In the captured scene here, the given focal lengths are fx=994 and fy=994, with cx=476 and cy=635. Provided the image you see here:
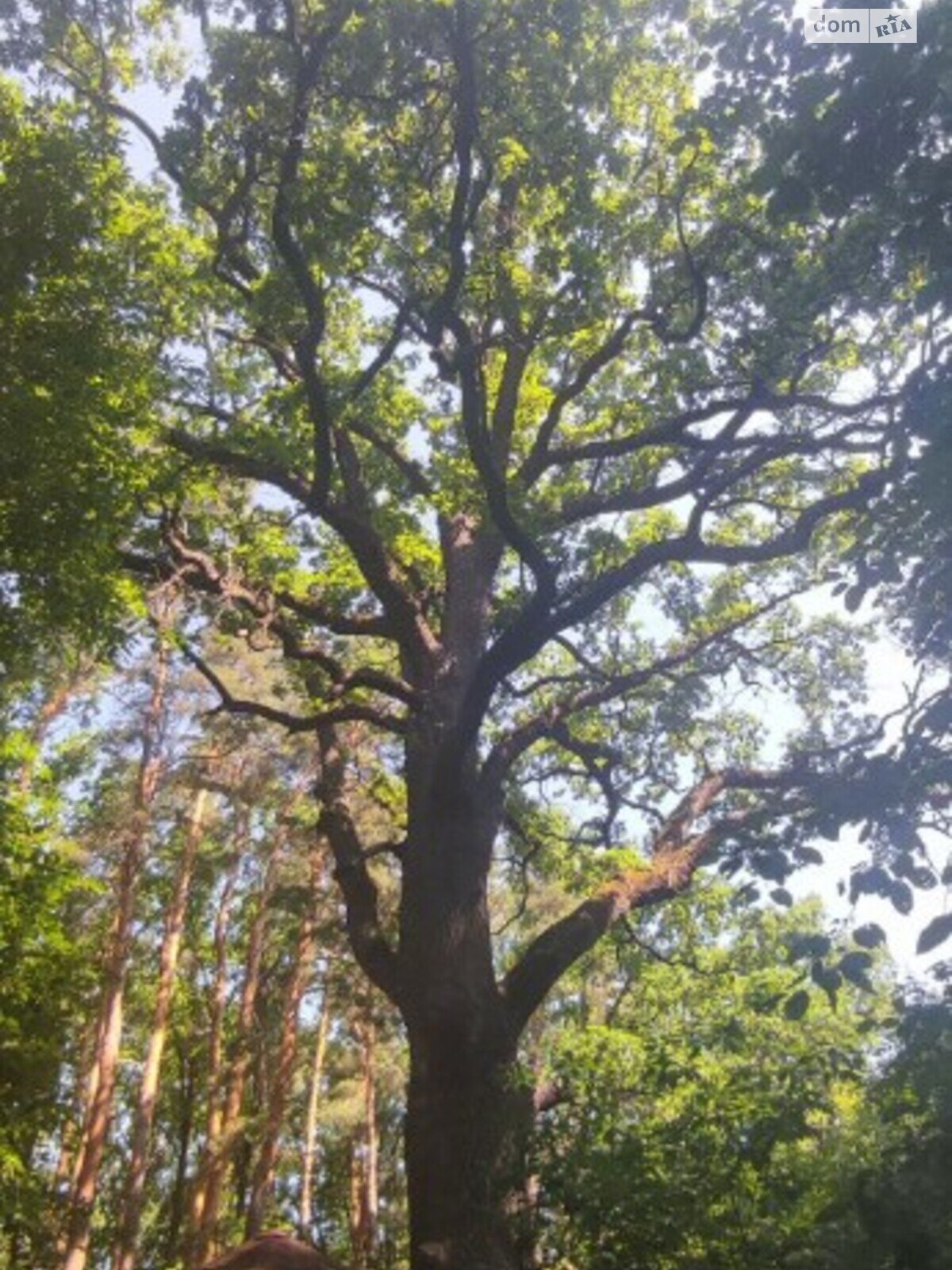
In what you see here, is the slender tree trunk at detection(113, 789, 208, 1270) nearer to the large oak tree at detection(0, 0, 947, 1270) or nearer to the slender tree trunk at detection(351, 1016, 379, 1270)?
the slender tree trunk at detection(351, 1016, 379, 1270)

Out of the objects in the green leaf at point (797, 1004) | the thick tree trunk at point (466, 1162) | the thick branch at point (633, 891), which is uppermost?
the thick branch at point (633, 891)

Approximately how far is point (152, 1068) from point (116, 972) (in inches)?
98.5

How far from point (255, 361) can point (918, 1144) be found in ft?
35.2

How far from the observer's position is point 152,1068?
57.5 feet

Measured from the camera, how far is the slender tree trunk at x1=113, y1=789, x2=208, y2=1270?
1658 cm

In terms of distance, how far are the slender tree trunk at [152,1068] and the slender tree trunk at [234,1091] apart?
1175 mm

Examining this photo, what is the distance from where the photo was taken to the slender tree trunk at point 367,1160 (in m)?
21.5

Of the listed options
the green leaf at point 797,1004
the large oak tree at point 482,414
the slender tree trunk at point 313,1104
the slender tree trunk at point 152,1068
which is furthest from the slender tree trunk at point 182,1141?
the green leaf at point 797,1004

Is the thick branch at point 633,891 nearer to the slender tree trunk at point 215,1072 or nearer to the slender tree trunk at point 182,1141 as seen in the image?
the slender tree trunk at point 215,1072

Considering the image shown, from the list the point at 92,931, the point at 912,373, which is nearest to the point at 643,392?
the point at 912,373

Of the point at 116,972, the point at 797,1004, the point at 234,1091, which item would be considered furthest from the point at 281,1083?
the point at 797,1004

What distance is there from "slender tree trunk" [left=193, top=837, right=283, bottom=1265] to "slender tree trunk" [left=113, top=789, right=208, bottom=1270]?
117cm

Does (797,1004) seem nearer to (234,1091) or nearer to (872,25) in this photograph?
(872,25)

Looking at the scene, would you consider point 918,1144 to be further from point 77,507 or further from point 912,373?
point 77,507
